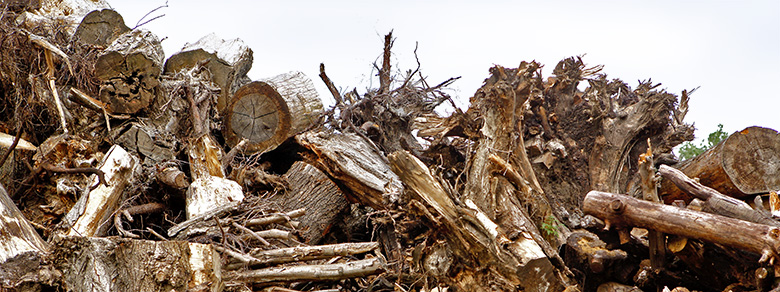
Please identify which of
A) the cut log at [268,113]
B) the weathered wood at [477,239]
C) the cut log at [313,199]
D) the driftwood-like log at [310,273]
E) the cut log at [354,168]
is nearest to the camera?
the weathered wood at [477,239]

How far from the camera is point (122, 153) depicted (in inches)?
213

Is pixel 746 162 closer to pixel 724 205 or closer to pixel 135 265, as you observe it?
pixel 724 205

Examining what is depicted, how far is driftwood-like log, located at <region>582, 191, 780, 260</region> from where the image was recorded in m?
3.61

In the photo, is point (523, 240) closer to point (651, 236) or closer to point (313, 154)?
point (651, 236)

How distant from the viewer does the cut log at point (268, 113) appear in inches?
265

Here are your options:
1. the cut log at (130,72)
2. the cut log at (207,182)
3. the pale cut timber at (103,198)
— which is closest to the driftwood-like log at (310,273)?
the cut log at (207,182)

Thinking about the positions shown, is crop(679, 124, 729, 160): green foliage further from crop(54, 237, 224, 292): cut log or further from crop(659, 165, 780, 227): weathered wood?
crop(54, 237, 224, 292): cut log

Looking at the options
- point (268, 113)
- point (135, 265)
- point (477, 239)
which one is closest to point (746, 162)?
point (477, 239)

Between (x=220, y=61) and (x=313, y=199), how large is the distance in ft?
7.70

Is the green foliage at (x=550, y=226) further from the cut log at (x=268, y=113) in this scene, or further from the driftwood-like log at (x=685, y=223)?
the cut log at (x=268, y=113)

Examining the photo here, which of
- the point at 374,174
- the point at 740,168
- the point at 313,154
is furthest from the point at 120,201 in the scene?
the point at 740,168

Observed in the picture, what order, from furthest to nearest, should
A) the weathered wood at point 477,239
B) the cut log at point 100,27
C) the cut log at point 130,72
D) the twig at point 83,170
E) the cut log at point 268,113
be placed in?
the cut log at point 100,27
the cut log at point 268,113
the cut log at point 130,72
the twig at point 83,170
the weathered wood at point 477,239

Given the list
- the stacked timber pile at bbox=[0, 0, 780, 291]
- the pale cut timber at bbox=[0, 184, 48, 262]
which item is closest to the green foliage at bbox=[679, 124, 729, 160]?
the stacked timber pile at bbox=[0, 0, 780, 291]

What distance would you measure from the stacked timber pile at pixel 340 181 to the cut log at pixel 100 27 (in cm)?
2
